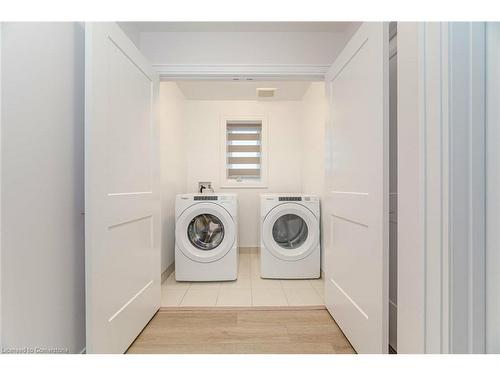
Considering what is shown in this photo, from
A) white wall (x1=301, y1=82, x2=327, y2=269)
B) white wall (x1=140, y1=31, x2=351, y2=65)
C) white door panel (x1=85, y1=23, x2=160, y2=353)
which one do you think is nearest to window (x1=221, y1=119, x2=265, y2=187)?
white wall (x1=301, y1=82, x2=327, y2=269)

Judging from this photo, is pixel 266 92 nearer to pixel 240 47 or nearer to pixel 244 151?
pixel 244 151

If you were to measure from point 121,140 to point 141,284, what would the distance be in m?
0.88

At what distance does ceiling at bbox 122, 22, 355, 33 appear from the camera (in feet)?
6.13

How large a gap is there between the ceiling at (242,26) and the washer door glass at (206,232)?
160cm

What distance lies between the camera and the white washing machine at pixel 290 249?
257 centimetres

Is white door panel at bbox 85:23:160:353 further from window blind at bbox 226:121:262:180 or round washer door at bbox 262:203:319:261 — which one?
window blind at bbox 226:121:262:180

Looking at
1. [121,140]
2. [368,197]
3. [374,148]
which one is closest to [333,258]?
[368,197]

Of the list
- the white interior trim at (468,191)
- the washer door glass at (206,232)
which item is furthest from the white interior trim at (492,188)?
the washer door glass at (206,232)

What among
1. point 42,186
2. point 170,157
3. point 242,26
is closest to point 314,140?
point 242,26

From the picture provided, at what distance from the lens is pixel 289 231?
274 centimetres

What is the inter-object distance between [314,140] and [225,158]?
1239 mm

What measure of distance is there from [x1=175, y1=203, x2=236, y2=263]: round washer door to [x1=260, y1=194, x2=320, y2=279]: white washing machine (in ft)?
1.17

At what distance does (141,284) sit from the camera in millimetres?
1635
